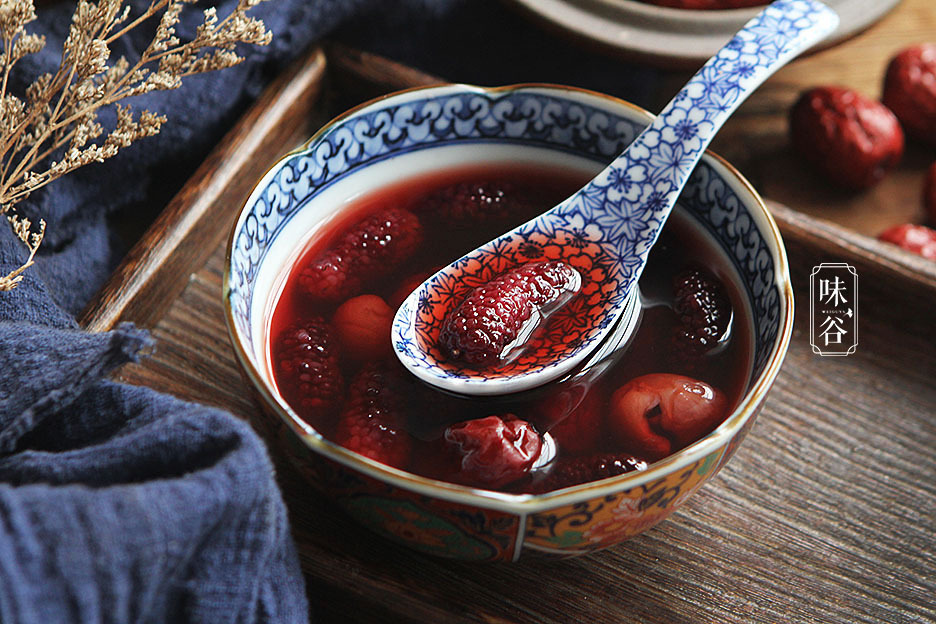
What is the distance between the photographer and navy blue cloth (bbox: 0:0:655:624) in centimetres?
55

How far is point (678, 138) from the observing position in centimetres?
88

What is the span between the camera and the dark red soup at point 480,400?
2.47 feet

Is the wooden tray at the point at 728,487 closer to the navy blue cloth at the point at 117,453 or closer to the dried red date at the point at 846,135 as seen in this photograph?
the navy blue cloth at the point at 117,453

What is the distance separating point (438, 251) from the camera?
37.3 inches

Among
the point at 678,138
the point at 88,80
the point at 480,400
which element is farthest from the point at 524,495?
the point at 88,80

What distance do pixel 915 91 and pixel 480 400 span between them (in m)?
0.90

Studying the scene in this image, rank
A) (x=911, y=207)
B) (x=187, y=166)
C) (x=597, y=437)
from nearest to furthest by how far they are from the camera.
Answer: (x=597, y=437), (x=187, y=166), (x=911, y=207)

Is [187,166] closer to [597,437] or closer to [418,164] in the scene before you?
[418,164]

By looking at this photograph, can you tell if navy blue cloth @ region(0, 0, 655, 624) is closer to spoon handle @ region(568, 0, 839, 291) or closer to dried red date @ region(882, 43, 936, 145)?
spoon handle @ region(568, 0, 839, 291)

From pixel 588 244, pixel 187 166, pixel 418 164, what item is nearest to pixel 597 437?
pixel 588 244

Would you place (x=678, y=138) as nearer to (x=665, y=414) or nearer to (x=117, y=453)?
(x=665, y=414)

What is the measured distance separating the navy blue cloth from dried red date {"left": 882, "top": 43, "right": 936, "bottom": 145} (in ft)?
2.85

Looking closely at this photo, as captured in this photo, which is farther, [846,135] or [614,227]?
[846,135]

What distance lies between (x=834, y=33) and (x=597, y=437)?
67 centimetres
